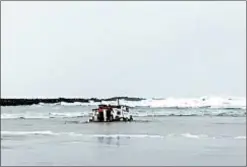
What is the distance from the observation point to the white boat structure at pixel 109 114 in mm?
47938

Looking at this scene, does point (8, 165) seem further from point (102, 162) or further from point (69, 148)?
point (69, 148)

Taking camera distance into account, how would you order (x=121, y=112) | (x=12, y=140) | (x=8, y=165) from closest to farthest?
1. (x=8, y=165)
2. (x=12, y=140)
3. (x=121, y=112)

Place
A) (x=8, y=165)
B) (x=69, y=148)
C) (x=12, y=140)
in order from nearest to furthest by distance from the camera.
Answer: (x=8, y=165) → (x=69, y=148) → (x=12, y=140)

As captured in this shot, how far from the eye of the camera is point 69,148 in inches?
853

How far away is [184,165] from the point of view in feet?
55.6

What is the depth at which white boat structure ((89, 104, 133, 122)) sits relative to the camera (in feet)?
157

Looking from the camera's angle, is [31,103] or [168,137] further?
[31,103]

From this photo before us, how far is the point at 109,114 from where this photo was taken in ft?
159

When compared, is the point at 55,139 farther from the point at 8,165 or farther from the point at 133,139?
the point at 8,165

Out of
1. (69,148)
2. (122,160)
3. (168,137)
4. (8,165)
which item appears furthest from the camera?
(168,137)

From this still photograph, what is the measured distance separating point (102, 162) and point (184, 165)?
8.10 feet

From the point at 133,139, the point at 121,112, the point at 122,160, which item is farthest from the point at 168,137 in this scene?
the point at 121,112

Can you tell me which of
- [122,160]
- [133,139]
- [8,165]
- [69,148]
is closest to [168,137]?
[133,139]

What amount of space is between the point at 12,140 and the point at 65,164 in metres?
8.91
